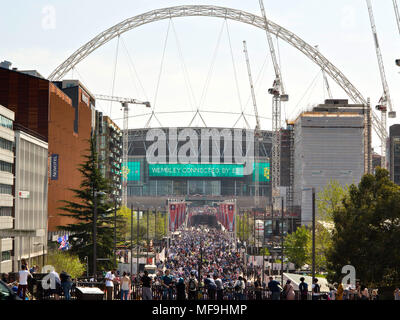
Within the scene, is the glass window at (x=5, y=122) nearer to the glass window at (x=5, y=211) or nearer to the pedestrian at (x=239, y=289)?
the glass window at (x=5, y=211)

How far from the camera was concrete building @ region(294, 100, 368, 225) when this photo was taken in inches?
6535

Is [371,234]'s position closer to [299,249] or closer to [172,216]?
[299,249]

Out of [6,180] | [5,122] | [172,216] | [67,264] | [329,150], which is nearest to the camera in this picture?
[67,264]

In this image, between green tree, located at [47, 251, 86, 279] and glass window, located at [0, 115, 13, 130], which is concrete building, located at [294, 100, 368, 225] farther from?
green tree, located at [47, 251, 86, 279]

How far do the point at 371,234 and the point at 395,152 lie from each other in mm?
118093

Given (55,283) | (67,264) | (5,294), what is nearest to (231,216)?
(67,264)

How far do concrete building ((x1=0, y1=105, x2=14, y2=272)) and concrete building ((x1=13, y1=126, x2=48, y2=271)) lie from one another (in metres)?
1.52

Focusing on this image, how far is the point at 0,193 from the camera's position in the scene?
77.4 meters

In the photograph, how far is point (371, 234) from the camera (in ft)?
160

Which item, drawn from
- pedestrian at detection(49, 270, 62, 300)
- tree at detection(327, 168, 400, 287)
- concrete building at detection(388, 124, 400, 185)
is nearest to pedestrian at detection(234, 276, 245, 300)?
pedestrian at detection(49, 270, 62, 300)

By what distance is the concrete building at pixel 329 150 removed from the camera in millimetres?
166000

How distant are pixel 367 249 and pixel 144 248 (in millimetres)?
79475
